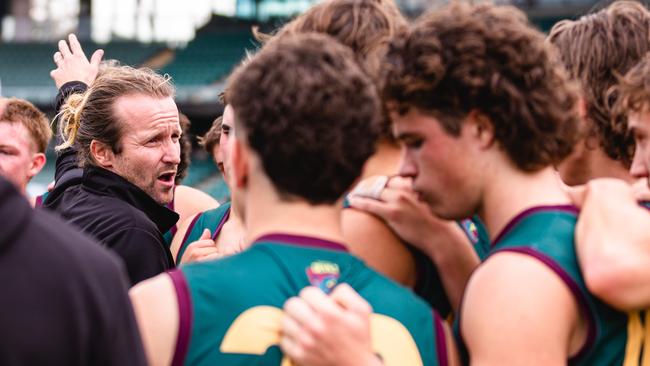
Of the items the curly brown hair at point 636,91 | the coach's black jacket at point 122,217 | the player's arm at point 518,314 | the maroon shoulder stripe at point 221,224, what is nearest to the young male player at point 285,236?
the player's arm at point 518,314

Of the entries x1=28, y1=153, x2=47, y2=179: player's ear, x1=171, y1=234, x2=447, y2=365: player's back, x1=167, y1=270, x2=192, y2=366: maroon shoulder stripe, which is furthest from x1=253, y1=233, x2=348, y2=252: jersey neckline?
x1=28, y1=153, x2=47, y2=179: player's ear

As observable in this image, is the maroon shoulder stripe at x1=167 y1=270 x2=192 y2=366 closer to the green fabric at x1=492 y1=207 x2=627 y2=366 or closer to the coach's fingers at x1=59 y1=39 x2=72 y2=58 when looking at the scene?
the green fabric at x1=492 y1=207 x2=627 y2=366

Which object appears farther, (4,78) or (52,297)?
(4,78)

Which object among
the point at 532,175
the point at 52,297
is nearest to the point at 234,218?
the point at 532,175

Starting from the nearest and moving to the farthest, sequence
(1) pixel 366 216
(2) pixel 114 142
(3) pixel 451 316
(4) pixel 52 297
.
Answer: (4) pixel 52 297 < (1) pixel 366 216 < (3) pixel 451 316 < (2) pixel 114 142

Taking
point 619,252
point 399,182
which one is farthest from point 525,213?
point 399,182

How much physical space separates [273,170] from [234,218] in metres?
1.86

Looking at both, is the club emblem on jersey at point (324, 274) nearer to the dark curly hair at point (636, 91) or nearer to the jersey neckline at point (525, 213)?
the jersey neckline at point (525, 213)

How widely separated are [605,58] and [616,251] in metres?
1.24

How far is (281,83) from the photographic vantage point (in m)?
1.98

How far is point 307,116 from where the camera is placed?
6.48 ft

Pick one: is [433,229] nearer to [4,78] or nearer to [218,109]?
[218,109]

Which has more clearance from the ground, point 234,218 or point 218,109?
point 234,218

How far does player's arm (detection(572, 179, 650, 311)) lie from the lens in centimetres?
206
